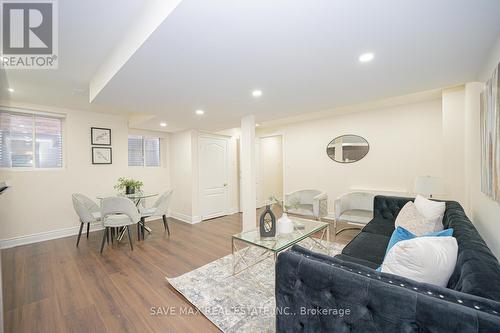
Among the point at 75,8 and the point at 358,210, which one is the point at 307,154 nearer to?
the point at 358,210

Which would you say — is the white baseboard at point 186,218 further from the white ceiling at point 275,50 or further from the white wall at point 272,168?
the white ceiling at point 275,50

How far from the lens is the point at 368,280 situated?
0.89 metres

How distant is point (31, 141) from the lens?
12.1 ft

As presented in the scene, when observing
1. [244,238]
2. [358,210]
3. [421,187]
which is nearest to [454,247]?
[244,238]

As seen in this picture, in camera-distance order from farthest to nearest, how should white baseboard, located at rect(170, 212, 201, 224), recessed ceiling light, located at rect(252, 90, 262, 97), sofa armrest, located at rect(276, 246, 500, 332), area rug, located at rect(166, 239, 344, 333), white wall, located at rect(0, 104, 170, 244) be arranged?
1. white baseboard, located at rect(170, 212, 201, 224)
2. white wall, located at rect(0, 104, 170, 244)
3. recessed ceiling light, located at rect(252, 90, 262, 97)
4. area rug, located at rect(166, 239, 344, 333)
5. sofa armrest, located at rect(276, 246, 500, 332)

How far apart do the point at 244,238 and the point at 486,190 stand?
2.27 meters

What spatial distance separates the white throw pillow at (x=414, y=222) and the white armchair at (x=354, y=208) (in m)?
1.02

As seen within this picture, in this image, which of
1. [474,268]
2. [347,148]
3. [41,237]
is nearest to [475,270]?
[474,268]

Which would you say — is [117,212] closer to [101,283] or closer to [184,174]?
[101,283]

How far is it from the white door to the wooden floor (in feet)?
4.37

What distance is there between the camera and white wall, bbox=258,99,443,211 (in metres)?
3.68

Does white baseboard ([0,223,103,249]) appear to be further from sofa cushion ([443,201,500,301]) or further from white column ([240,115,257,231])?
sofa cushion ([443,201,500,301])

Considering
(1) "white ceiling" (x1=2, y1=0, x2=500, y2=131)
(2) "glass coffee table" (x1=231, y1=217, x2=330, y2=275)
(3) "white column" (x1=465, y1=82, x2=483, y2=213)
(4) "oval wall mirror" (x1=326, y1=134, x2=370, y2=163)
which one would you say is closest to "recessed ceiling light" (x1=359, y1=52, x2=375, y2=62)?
(1) "white ceiling" (x1=2, y1=0, x2=500, y2=131)

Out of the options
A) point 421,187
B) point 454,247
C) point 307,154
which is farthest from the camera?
point 307,154
